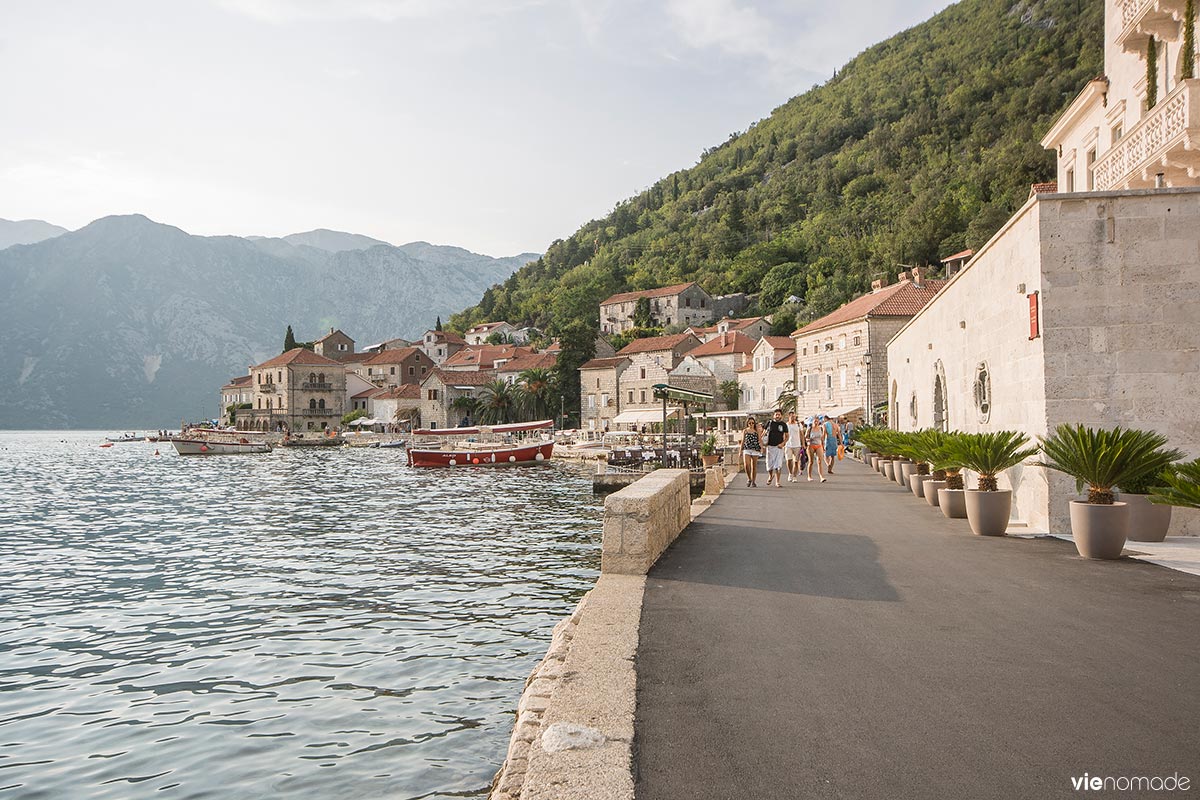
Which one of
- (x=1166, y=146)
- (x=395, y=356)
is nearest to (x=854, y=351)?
(x=1166, y=146)

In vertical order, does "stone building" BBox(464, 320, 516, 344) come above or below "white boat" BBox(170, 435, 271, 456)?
above

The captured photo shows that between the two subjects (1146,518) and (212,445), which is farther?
(212,445)

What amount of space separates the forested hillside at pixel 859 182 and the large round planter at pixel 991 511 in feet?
252

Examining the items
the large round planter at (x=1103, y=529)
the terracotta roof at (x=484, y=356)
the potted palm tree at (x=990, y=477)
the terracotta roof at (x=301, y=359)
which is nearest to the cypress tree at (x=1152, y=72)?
the potted palm tree at (x=990, y=477)

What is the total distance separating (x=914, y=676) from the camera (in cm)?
541

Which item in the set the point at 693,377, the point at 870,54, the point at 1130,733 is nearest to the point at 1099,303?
the point at 1130,733

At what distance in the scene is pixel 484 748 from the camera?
24.6 ft

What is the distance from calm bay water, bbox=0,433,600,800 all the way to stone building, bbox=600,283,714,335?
93.1m

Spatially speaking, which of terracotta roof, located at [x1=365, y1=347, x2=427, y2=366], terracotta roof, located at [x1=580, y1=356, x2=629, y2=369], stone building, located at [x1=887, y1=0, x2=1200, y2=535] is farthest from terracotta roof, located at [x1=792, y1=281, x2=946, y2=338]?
terracotta roof, located at [x1=365, y1=347, x2=427, y2=366]

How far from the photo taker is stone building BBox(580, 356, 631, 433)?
278 feet

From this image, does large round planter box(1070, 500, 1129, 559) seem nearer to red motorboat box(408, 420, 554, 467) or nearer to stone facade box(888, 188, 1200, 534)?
stone facade box(888, 188, 1200, 534)

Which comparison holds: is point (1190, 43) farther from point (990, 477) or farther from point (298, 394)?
point (298, 394)

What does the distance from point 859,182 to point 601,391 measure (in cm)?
7168

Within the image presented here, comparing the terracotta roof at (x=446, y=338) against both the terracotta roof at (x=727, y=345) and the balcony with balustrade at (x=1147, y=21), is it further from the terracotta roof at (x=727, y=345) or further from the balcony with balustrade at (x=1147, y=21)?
the balcony with balustrade at (x=1147, y=21)
